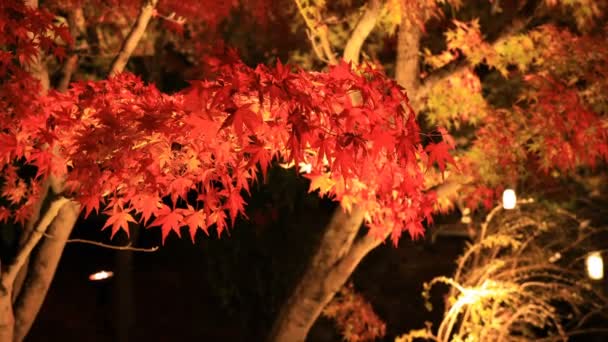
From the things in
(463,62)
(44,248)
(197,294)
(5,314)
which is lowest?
(197,294)

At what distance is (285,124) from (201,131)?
466 millimetres

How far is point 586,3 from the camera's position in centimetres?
659

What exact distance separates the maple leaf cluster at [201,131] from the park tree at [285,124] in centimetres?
1

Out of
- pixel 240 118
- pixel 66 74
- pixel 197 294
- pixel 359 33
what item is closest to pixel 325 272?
pixel 359 33

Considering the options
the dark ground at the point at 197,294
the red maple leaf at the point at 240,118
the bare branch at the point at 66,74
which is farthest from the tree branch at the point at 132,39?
the dark ground at the point at 197,294

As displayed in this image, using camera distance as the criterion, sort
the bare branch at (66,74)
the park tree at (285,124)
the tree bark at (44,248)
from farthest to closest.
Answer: the bare branch at (66,74)
the tree bark at (44,248)
the park tree at (285,124)

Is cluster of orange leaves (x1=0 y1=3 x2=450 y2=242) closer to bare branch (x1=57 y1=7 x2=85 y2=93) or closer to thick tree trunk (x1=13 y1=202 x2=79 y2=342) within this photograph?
thick tree trunk (x1=13 y1=202 x2=79 y2=342)

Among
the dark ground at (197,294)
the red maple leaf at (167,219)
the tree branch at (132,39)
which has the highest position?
the tree branch at (132,39)

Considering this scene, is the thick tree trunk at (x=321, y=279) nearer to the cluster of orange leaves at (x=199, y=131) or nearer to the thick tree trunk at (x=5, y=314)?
the cluster of orange leaves at (x=199, y=131)

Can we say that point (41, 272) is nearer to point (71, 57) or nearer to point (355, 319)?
point (71, 57)

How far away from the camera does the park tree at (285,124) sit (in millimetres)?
3443

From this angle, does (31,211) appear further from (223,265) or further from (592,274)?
(592,274)

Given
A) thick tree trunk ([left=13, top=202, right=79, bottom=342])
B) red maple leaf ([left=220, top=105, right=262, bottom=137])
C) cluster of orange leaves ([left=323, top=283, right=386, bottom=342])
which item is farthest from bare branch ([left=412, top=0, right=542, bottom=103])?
red maple leaf ([left=220, top=105, right=262, bottom=137])

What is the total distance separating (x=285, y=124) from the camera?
3.43 m
